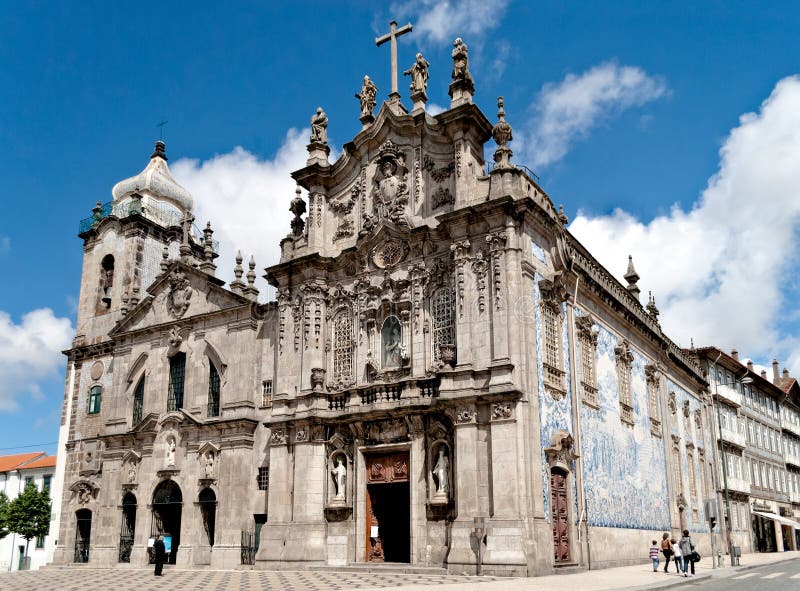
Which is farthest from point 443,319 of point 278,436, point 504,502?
point 278,436

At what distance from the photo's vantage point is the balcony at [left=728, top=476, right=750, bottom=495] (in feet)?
162

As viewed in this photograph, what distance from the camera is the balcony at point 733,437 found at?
51325 millimetres

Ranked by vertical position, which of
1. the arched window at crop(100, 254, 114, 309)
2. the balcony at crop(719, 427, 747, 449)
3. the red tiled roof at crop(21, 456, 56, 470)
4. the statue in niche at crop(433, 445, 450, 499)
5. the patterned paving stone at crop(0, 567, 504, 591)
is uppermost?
the arched window at crop(100, 254, 114, 309)

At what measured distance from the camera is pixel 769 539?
2229 inches

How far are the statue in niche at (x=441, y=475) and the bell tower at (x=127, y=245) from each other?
734 inches

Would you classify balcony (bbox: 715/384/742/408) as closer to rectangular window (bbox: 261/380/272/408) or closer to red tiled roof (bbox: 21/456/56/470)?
rectangular window (bbox: 261/380/272/408)

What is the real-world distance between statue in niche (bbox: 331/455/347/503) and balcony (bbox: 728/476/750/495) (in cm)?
3185

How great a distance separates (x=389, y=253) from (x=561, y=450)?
9108 mm

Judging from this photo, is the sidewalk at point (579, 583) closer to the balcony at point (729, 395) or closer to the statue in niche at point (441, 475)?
the statue in niche at point (441, 475)

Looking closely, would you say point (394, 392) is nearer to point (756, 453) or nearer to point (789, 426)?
point (756, 453)

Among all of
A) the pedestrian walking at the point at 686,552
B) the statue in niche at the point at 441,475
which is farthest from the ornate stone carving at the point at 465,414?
the pedestrian walking at the point at 686,552

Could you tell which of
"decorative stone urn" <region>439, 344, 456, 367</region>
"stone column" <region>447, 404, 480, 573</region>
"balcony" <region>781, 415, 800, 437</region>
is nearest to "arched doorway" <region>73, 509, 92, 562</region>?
"stone column" <region>447, 404, 480, 573</region>

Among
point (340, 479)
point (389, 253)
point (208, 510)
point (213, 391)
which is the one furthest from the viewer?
point (213, 391)

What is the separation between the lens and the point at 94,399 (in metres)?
37.5
